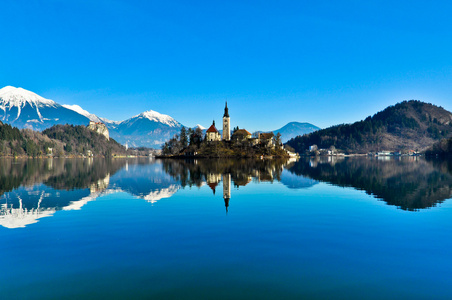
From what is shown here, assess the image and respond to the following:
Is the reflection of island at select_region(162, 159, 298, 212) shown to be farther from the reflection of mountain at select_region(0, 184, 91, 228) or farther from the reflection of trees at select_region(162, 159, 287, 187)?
the reflection of mountain at select_region(0, 184, 91, 228)

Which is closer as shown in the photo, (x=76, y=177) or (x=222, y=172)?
(x=76, y=177)

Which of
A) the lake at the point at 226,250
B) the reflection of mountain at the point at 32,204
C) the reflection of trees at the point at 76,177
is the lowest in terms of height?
the lake at the point at 226,250

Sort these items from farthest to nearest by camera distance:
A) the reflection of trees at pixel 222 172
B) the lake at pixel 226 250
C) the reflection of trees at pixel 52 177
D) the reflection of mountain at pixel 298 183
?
the reflection of trees at pixel 222 172 < the reflection of trees at pixel 52 177 < the reflection of mountain at pixel 298 183 < the lake at pixel 226 250

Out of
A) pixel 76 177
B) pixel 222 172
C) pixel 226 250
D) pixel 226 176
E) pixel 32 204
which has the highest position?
pixel 76 177

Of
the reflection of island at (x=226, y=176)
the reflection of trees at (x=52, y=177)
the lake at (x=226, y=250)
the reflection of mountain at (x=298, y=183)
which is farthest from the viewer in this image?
the reflection of island at (x=226, y=176)

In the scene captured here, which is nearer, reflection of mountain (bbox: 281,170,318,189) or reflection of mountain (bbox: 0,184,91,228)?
reflection of mountain (bbox: 0,184,91,228)

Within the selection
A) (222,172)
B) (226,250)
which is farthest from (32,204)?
(222,172)

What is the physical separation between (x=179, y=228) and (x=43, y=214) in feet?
38.0

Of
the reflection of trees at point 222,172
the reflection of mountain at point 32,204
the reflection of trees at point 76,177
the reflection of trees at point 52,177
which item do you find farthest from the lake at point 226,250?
the reflection of trees at point 222,172

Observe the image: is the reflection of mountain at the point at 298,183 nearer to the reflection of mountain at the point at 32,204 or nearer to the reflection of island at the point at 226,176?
the reflection of island at the point at 226,176

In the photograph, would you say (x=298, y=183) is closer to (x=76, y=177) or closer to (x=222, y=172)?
(x=222, y=172)

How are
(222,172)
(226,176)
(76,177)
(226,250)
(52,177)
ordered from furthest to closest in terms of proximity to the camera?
1. (222,172)
2. (76,177)
3. (52,177)
4. (226,176)
5. (226,250)

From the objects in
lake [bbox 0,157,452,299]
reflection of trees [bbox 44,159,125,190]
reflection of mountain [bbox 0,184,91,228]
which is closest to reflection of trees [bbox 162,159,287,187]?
reflection of trees [bbox 44,159,125,190]

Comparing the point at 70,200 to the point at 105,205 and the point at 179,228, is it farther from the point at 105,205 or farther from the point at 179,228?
the point at 179,228
